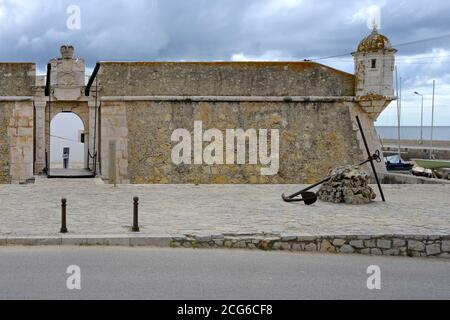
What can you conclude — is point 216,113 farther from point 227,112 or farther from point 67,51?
point 67,51

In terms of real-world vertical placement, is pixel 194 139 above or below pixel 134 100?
below

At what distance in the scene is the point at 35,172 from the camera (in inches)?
763

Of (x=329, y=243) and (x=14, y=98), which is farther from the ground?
(x=14, y=98)

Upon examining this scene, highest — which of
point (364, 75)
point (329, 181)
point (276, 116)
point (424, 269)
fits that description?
point (364, 75)

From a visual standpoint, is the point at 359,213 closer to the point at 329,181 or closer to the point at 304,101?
the point at 329,181

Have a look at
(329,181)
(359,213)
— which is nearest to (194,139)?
(329,181)

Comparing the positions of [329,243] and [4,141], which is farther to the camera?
[4,141]

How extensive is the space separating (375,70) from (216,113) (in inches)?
207

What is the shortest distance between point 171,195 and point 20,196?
3.37 meters

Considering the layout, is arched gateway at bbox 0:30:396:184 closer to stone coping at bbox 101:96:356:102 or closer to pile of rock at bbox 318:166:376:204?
stone coping at bbox 101:96:356:102

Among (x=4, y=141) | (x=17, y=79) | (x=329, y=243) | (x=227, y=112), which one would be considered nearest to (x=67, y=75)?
(x=17, y=79)

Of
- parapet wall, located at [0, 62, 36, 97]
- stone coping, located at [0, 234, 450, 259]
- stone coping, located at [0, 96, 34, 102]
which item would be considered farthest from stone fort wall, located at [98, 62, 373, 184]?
stone coping, located at [0, 234, 450, 259]

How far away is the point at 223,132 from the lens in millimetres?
18484

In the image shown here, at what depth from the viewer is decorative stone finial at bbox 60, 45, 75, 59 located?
800 inches
